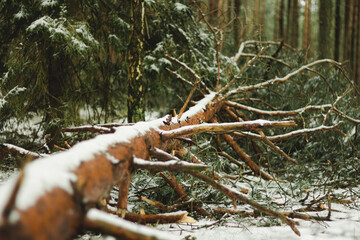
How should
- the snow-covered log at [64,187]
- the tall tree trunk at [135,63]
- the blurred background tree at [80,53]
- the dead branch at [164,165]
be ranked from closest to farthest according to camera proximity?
the snow-covered log at [64,187] < the dead branch at [164,165] < the blurred background tree at [80,53] < the tall tree trunk at [135,63]

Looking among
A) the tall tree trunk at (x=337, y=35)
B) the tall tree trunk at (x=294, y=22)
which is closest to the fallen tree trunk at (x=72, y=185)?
the tall tree trunk at (x=337, y=35)

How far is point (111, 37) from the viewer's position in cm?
440

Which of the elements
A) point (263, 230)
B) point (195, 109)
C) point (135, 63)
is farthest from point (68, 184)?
point (135, 63)

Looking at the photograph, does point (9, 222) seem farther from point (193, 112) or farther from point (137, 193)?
point (193, 112)

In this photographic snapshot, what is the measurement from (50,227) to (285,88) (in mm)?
5197

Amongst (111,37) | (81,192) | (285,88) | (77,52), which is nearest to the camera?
(81,192)

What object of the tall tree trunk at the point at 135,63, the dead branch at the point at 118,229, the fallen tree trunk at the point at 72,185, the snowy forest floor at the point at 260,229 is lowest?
the snowy forest floor at the point at 260,229

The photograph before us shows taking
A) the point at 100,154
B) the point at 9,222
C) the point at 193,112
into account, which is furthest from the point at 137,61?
the point at 9,222

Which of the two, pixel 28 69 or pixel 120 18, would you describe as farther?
pixel 120 18

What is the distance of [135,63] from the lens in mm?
4070

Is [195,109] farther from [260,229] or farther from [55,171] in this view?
[55,171]

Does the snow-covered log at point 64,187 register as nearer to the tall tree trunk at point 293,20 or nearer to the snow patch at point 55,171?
the snow patch at point 55,171

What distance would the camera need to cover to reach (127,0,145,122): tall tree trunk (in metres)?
4.06

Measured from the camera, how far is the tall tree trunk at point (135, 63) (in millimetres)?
4059
